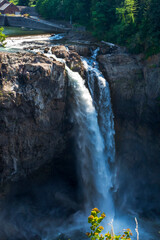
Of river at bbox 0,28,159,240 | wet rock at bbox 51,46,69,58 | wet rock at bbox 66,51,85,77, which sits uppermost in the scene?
wet rock at bbox 51,46,69,58

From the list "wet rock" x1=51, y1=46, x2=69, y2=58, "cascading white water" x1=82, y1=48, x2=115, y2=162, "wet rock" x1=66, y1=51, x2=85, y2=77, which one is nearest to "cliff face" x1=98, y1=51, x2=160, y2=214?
"cascading white water" x1=82, y1=48, x2=115, y2=162

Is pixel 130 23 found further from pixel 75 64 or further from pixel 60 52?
pixel 75 64

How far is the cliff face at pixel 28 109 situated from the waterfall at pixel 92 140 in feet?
4.33

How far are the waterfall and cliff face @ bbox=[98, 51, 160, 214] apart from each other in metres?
1.65

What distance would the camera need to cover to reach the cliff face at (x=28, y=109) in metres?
15.9

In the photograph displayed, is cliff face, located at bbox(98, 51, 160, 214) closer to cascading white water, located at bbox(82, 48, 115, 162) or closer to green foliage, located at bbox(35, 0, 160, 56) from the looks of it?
cascading white water, located at bbox(82, 48, 115, 162)

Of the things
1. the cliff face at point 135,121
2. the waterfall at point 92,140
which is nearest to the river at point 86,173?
the waterfall at point 92,140

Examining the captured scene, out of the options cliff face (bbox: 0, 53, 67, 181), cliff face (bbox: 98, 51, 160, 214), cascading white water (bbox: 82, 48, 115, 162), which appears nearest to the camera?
cliff face (bbox: 0, 53, 67, 181)

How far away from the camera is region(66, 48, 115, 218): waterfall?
18.7 m

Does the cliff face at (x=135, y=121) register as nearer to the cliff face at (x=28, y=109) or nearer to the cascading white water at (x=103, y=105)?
the cascading white water at (x=103, y=105)

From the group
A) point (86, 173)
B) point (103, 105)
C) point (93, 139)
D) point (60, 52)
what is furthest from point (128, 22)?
point (86, 173)

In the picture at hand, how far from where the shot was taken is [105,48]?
23734 mm

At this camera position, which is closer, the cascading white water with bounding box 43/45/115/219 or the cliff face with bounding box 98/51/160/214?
the cascading white water with bounding box 43/45/115/219

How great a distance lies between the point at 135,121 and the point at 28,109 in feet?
32.8
